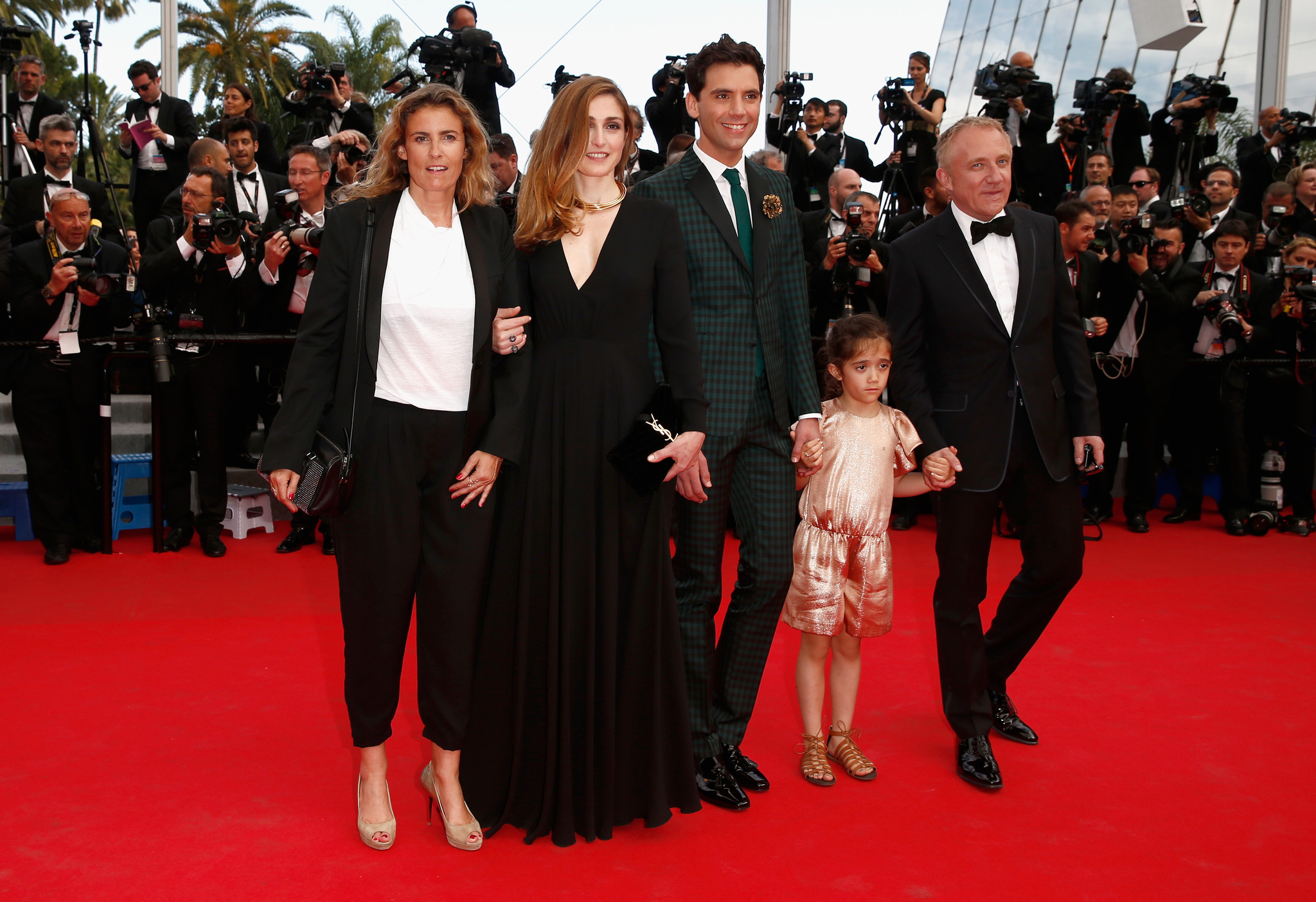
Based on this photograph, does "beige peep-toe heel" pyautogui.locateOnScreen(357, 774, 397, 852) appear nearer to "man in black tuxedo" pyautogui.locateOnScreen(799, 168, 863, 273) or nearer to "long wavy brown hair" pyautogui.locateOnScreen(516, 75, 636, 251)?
"long wavy brown hair" pyautogui.locateOnScreen(516, 75, 636, 251)

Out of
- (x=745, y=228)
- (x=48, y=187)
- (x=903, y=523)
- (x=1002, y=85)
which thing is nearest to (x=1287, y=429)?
(x=903, y=523)

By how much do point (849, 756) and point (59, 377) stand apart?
450cm

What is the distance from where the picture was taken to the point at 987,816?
2586mm

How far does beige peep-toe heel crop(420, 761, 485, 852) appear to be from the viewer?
238 cm

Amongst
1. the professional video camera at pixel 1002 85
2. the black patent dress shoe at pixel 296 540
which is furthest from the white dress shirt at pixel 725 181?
the professional video camera at pixel 1002 85

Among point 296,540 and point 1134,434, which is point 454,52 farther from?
point 1134,434

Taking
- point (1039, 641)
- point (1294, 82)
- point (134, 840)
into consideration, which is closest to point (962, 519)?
point (1039, 641)

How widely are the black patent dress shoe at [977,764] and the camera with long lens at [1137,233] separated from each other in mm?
4267

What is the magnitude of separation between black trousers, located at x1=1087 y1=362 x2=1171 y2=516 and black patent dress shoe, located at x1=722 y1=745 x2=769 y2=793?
434cm

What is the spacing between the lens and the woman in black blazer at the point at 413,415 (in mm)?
2332

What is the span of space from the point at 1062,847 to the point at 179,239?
4.78 metres

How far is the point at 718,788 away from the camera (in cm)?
264

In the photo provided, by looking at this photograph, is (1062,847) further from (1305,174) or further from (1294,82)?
(1294,82)

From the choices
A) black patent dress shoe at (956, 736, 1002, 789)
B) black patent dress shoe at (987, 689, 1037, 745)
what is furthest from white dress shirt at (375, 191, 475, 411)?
black patent dress shoe at (987, 689, 1037, 745)
